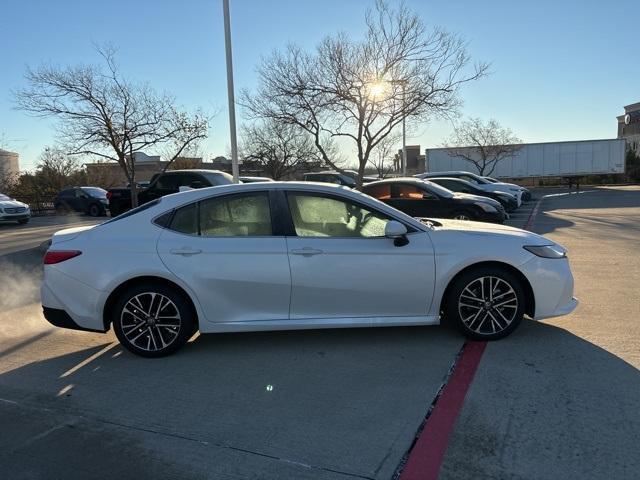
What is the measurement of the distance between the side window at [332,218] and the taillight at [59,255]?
1.95m

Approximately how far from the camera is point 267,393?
153 inches

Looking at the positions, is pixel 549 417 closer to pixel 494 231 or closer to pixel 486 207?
pixel 494 231

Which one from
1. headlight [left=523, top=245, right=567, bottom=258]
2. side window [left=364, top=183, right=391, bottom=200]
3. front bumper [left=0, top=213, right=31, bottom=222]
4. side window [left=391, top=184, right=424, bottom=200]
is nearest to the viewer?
headlight [left=523, top=245, right=567, bottom=258]

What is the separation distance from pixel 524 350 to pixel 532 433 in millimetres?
1455

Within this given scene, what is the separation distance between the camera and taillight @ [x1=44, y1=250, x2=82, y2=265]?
4.65 m

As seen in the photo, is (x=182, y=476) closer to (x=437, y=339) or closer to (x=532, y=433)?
(x=532, y=433)

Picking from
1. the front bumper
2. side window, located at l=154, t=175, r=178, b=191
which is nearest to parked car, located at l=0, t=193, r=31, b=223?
the front bumper

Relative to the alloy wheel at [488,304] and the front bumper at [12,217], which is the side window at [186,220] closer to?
the alloy wheel at [488,304]

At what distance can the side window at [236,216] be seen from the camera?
4719mm

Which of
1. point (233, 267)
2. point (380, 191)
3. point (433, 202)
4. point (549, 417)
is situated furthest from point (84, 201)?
point (549, 417)

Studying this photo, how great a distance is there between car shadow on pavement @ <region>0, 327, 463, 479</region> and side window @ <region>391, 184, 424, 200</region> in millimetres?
8290

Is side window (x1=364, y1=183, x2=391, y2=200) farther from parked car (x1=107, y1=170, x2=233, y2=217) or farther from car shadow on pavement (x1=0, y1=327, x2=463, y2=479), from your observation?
car shadow on pavement (x1=0, y1=327, x2=463, y2=479)

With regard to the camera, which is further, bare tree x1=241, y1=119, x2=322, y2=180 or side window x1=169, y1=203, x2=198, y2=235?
bare tree x1=241, y1=119, x2=322, y2=180

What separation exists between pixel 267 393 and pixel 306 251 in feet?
4.19
